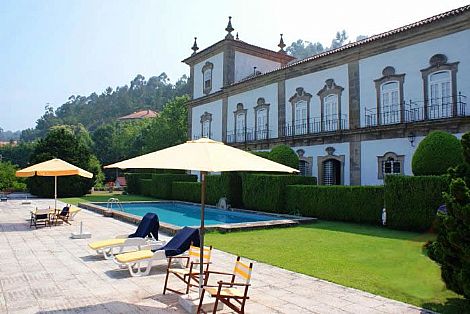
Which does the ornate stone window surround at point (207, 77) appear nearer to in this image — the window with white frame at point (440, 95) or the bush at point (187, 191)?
the bush at point (187, 191)

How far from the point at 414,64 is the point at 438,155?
681cm

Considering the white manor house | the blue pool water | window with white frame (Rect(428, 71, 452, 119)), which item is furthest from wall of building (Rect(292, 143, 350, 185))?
the blue pool water

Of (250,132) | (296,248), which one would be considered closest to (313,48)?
(250,132)

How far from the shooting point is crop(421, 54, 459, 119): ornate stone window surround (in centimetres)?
1727

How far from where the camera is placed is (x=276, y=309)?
524 centimetres

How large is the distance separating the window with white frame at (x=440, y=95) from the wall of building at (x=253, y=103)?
1045 cm

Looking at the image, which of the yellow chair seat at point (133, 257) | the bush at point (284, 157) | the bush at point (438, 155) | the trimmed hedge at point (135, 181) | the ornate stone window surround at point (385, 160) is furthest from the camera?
the trimmed hedge at point (135, 181)

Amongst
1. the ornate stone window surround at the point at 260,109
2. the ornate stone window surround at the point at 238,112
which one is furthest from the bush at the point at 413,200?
the ornate stone window surround at the point at 238,112

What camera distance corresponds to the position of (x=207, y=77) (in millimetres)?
34594

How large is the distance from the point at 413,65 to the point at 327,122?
18.4 ft

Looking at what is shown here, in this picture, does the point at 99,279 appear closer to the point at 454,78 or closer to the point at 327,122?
the point at 454,78

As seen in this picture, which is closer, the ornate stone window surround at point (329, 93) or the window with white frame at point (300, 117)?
the ornate stone window surround at point (329, 93)

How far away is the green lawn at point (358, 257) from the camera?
6.16 m

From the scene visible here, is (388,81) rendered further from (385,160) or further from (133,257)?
(133,257)
